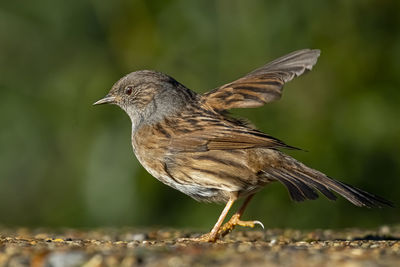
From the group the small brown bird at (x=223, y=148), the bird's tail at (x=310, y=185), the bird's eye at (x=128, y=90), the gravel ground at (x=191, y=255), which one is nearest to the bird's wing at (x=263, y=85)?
the small brown bird at (x=223, y=148)

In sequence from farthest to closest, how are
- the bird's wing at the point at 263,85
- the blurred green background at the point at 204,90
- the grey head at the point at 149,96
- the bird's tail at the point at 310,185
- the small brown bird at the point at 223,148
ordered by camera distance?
the blurred green background at the point at 204,90 → the grey head at the point at 149,96 → the bird's wing at the point at 263,85 → the small brown bird at the point at 223,148 → the bird's tail at the point at 310,185

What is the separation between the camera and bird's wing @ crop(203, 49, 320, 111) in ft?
24.0

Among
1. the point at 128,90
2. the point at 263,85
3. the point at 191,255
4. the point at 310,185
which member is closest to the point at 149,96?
the point at 128,90

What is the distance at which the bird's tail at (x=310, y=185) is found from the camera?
21.3 ft

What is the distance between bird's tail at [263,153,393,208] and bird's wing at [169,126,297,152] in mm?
254

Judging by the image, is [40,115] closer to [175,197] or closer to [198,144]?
[175,197]

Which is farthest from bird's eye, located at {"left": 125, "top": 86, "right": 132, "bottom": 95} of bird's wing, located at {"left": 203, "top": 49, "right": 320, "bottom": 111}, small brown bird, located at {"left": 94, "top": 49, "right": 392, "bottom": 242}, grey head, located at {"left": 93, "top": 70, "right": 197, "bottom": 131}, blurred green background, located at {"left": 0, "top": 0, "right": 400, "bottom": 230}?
blurred green background, located at {"left": 0, "top": 0, "right": 400, "bottom": 230}

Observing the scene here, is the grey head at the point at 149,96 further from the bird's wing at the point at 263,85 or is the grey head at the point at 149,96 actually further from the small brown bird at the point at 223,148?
the bird's wing at the point at 263,85

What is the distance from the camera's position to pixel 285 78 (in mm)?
7559

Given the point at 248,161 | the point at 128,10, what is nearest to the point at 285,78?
the point at 248,161

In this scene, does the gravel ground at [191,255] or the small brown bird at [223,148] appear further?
the small brown bird at [223,148]

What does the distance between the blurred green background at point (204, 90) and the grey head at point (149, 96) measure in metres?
1.85

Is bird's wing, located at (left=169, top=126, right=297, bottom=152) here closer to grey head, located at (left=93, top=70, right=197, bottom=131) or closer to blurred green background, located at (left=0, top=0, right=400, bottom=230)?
grey head, located at (left=93, top=70, right=197, bottom=131)

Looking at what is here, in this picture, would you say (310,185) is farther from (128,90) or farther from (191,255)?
(128,90)
